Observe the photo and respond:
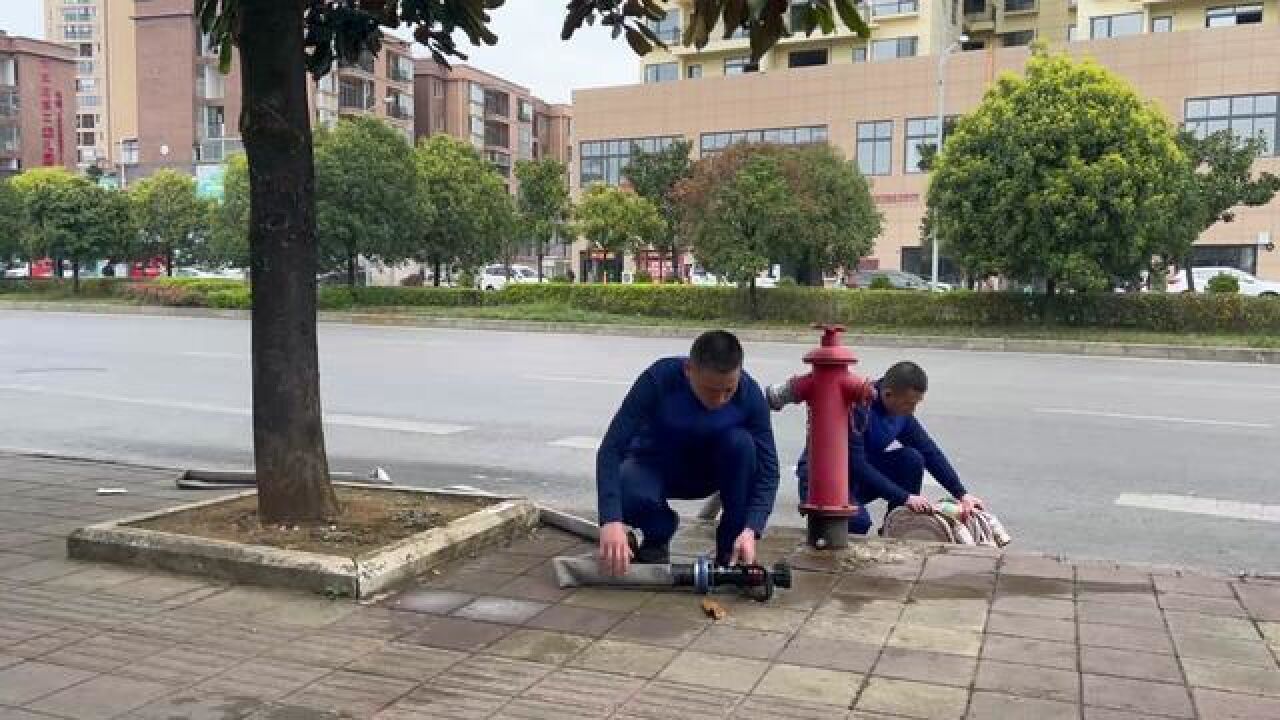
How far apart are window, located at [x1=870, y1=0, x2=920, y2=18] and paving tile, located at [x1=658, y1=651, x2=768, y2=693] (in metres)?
55.0

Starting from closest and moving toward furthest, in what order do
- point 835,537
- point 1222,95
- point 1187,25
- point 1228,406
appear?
point 835,537, point 1228,406, point 1222,95, point 1187,25

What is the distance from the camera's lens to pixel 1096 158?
73.3 feet

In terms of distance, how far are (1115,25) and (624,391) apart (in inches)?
1815

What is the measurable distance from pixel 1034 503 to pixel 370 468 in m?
4.62

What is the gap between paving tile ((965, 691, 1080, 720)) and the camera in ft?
10.8

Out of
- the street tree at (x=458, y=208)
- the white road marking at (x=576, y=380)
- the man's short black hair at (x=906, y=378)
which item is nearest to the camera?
the man's short black hair at (x=906, y=378)

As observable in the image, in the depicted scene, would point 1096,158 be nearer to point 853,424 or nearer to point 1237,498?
point 1237,498

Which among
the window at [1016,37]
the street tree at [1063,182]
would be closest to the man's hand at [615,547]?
the street tree at [1063,182]

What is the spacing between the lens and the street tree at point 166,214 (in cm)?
4434

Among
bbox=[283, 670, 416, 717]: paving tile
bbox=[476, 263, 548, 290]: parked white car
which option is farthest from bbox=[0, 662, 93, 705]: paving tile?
bbox=[476, 263, 548, 290]: parked white car

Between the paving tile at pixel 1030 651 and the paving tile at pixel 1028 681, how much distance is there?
0.05 meters

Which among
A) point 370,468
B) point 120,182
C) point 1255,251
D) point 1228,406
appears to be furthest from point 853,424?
point 120,182

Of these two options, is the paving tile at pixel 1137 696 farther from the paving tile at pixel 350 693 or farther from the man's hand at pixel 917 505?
the paving tile at pixel 350 693

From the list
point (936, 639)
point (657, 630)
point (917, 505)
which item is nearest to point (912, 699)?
point (936, 639)
